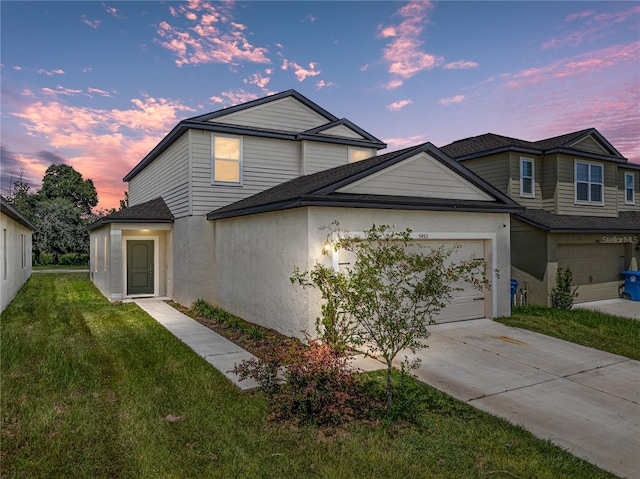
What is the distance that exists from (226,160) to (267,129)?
78.1 inches

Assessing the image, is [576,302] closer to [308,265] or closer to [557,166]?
[557,166]

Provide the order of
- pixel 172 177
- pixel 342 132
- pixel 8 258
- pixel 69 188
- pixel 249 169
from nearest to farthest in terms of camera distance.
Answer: pixel 8 258
pixel 249 169
pixel 172 177
pixel 342 132
pixel 69 188

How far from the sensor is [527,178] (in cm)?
1591

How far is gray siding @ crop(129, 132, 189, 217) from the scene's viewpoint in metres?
13.4

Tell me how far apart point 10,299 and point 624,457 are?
57.3 feet

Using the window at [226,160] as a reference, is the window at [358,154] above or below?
above

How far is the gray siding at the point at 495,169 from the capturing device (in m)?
15.5

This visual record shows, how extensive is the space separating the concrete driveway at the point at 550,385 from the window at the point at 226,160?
8243mm

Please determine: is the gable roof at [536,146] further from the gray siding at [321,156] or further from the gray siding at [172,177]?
the gray siding at [172,177]

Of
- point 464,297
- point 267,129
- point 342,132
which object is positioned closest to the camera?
point 464,297

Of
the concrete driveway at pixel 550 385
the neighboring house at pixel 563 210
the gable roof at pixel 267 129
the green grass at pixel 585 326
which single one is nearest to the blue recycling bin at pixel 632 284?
the neighboring house at pixel 563 210

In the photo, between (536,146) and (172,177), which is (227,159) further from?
(536,146)


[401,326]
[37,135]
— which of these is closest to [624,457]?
[401,326]

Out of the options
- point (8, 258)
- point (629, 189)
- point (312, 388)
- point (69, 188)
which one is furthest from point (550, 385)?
point (69, 188)
